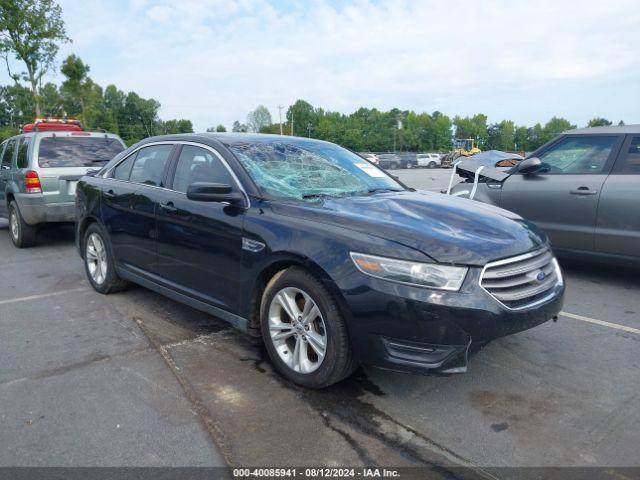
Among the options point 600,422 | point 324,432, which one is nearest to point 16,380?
point 324,432

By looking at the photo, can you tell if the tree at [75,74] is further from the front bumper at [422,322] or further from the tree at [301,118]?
the tree at [301,118]

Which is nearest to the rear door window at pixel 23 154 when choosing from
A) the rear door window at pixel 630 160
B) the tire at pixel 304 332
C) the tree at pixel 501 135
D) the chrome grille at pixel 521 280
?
the tire at pixel 304 332

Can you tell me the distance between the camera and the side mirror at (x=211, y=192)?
3.37m

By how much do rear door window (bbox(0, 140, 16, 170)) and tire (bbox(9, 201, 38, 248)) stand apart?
32.0 inches

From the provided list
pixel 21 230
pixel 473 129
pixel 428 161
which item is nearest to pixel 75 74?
pixel 21 230

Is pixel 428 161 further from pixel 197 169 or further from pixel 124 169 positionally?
pixel 197 169

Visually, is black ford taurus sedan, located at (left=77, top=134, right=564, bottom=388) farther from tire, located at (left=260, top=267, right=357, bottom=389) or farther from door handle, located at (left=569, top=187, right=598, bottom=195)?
door handle, located at (left=569, top=187, right=598, bottom=195)

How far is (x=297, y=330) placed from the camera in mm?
3160

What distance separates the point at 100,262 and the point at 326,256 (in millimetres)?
3216

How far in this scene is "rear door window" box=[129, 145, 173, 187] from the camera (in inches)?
173

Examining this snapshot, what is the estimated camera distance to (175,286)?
4.11 metres

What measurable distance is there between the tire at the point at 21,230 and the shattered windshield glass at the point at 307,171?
5.48m

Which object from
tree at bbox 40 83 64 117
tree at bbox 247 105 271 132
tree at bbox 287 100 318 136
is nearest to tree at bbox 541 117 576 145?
tree at bbox 287 100 318 136

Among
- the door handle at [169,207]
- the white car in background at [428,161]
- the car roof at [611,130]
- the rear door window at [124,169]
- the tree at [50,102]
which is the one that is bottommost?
the white car in background at [428,161]
